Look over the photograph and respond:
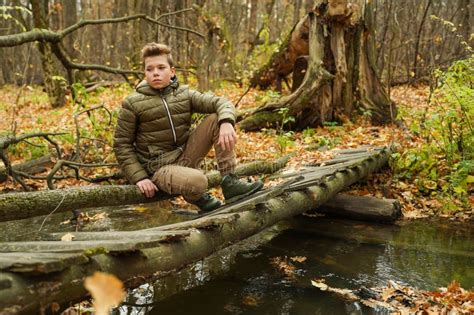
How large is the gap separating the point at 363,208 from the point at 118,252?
435 cm

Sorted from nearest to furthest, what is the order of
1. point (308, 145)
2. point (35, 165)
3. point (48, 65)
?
point (35, 165)
point (308, 145)
point (48, 65)

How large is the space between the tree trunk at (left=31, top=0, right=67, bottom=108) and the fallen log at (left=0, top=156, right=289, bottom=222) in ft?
29.4

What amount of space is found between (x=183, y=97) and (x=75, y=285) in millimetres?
2345

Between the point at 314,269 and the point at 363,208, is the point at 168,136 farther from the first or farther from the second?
the point at 363,208

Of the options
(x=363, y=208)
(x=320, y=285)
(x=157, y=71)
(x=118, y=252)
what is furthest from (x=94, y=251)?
(x=363, y=208)

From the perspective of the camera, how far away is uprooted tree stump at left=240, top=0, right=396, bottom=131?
8.91m

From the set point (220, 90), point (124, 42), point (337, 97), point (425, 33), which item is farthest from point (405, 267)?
point (124, 42)

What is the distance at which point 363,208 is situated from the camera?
A: 5.96m

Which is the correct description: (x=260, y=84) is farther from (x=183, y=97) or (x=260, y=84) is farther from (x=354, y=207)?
(x=183, y=97)

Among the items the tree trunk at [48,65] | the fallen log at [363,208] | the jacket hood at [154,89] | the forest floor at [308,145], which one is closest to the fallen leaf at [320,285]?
the jacket hood at [154,89]

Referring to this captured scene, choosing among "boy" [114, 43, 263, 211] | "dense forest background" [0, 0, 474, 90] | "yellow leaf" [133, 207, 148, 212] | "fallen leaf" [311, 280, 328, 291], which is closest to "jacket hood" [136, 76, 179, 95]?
"boy" [114, 43, 263, 211]

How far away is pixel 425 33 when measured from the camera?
553 inches

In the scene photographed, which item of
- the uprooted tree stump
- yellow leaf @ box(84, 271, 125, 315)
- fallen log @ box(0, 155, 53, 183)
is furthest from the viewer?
the uprooted tree stump

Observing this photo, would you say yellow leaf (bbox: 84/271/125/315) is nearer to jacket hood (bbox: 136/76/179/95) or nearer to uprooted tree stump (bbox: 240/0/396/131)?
jacket hood (bbox: 136/76/179/95)
